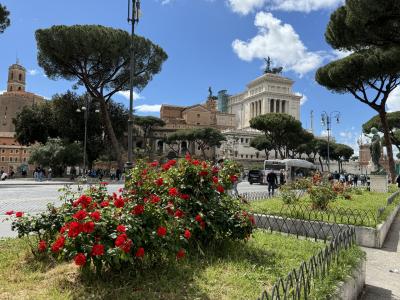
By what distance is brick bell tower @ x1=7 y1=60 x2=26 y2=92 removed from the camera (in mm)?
94500

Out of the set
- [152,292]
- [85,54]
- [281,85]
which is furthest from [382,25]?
[281,85]

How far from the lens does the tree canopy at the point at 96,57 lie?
31391 millimetres

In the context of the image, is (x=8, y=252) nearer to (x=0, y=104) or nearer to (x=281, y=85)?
(x=0, y=104)

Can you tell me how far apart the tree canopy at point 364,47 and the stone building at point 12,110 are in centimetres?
4574

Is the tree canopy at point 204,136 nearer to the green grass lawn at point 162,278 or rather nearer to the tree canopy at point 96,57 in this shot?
the tree canopy at point 96,57

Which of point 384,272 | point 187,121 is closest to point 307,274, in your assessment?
point 384,272

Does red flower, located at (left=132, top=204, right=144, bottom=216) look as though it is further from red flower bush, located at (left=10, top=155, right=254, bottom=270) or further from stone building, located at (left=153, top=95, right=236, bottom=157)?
stone building, located at (left=153, top=95, right=236, bottom=157)

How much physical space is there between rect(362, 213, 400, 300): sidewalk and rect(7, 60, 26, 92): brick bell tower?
3940 inches

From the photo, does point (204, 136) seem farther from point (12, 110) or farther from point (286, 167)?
point (12, 110)

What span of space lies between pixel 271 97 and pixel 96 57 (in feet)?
230

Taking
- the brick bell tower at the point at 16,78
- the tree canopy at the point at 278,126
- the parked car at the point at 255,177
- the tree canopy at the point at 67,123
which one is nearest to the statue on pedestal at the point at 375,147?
the parked car at the point at 255,177

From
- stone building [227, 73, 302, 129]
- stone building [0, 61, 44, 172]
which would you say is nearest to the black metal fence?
stone building [0, 61, 44, 172]

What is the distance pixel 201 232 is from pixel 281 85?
99.7 metres

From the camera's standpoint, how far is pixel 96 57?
33094mm
